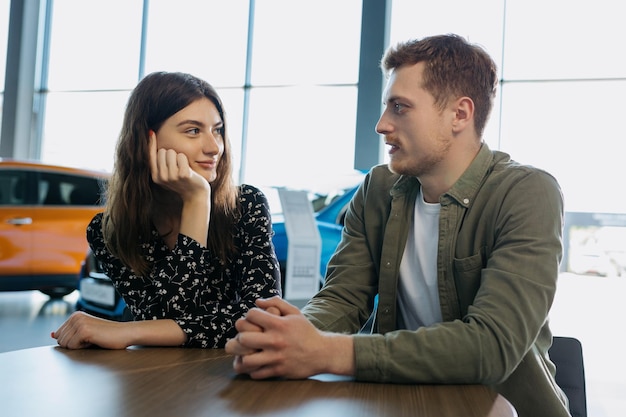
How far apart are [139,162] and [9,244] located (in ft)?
14.2

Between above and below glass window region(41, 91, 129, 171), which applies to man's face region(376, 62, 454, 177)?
below

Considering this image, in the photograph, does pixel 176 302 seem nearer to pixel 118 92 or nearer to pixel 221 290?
pixel 221 290

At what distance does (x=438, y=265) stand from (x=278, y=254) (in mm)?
2741

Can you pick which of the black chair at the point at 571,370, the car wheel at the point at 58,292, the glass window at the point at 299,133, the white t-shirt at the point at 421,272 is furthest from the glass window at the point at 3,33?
the black chair at the point at 571,370

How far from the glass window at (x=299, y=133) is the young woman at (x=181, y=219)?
5.05 meters

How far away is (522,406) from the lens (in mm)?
1275

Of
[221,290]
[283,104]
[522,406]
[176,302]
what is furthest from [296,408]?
[283,104]

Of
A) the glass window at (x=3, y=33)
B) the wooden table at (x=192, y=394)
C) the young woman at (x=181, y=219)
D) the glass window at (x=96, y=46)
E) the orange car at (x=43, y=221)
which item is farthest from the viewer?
the glass window at (x=3, y=33)

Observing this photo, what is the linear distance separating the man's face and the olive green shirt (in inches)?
3.4

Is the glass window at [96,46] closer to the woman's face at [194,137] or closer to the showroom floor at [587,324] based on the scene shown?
the showroom floor at [587,324]

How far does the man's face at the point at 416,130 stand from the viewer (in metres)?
1.47

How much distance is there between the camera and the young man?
1.03 meters

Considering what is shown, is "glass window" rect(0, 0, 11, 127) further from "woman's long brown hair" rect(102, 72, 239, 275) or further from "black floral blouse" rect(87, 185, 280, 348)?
"black floral blouse" rect(87, 185, 280, 348)

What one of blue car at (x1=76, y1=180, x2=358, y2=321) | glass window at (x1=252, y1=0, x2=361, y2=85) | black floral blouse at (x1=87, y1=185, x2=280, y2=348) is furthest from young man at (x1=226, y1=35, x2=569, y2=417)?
glass window at (x1=252, y1=0, x2=361, y2=85)
